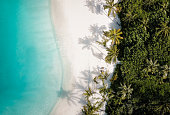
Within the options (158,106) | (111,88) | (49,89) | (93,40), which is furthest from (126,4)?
(49,89)

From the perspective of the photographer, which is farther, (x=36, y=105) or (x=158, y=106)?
(x=36, y=105)

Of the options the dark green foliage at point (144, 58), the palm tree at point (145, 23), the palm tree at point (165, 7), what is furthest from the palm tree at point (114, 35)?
the palm tree at point (165, 7)

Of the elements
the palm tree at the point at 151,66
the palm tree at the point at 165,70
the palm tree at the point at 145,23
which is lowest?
the palm tree at the point at 165,70

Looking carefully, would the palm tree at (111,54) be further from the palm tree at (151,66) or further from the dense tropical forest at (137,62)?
the palm tree at (151,66)

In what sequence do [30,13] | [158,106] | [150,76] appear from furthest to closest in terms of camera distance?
[30,13] → [150,76] → [158,106]

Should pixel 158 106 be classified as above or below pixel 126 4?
below

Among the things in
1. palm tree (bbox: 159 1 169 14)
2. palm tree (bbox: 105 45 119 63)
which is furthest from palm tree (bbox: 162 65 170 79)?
palm tree (bbox: 159 1 169 14)

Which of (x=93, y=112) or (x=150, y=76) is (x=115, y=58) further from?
(x=93, y=112)
